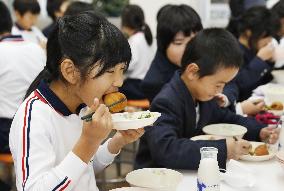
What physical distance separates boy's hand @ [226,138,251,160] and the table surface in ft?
0.15

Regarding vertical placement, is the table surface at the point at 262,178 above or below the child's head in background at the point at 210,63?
below

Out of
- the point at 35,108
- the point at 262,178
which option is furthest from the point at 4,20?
the point at 262,178

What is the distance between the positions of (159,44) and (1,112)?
1094mm

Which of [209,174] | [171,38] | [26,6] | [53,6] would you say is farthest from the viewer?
[53,6]

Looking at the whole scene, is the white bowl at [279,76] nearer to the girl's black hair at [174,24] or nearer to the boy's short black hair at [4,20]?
the girl's black hair at [174,24]

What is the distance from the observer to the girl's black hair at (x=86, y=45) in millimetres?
1133

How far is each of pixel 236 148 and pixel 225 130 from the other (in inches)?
11.2

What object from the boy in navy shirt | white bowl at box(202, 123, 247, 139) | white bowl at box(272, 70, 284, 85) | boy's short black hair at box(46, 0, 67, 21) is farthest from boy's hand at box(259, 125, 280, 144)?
boy's short black hair at box(46, 0, 67, 21)

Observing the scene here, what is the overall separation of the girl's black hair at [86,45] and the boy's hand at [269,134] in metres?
0.89

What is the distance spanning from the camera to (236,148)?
1.52 m

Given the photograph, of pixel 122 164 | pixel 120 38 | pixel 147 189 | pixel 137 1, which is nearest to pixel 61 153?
pixel 147 189

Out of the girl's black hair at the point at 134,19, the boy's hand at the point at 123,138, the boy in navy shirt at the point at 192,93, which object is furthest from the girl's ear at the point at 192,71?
the girl's black hair at the point at 134,19

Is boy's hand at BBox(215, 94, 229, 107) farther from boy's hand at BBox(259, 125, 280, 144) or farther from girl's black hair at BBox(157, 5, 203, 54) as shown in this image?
girl's black hair at BBox(157, 5, 203, 54)

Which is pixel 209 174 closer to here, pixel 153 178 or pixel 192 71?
pixel 153 178
